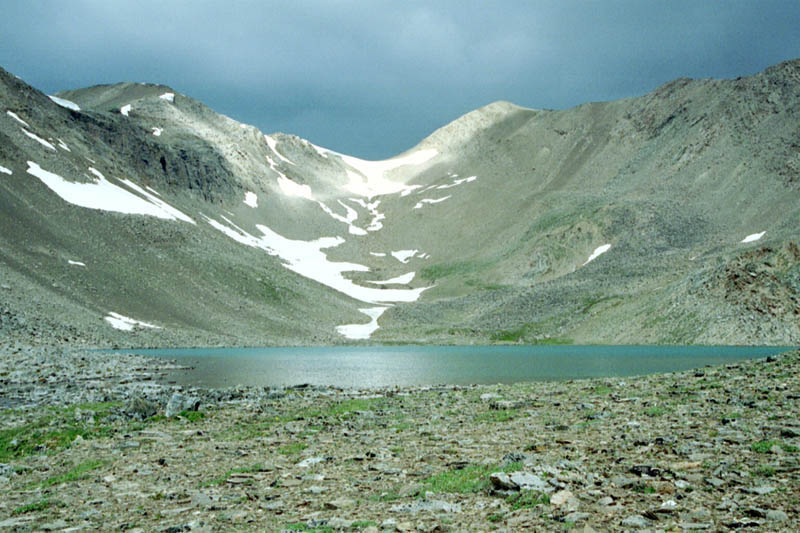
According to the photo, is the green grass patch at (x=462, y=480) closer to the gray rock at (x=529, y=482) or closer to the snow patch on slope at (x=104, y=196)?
the gray rock at (x=529, y=482)

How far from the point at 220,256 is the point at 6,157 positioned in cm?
4525

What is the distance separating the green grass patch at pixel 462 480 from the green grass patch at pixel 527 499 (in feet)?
3.54

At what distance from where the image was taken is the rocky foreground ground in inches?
396

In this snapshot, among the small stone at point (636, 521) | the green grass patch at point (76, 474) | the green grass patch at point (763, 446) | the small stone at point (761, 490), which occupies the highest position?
the green grass patch at point (763, 446)

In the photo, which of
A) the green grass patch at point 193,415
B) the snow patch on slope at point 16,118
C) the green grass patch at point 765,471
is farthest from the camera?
the snow patch on slope at point 16,118

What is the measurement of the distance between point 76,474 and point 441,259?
18632cm

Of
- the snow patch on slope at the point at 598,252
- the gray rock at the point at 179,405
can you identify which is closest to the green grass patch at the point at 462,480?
the gray rock at the point at 179,405

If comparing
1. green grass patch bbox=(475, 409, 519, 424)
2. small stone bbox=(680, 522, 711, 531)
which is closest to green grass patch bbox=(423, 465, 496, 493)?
small stone bbox=(680, 522, 711, 531)

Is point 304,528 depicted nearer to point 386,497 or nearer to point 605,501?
point 386,497

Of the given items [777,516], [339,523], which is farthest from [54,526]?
[777,516]

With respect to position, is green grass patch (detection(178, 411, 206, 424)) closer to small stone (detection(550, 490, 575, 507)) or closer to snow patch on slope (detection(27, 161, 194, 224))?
small stone (detection(550, 490, 575, 507))

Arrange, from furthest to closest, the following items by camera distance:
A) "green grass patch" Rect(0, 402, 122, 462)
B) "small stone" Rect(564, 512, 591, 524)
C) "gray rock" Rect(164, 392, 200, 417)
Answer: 1. "gray rock" Rect(164, 392, 200, 417)
2. "green grass patch" Rect(0, 402, 122, 462)
3. "small stone" Rect(564, 512, 591, 524)

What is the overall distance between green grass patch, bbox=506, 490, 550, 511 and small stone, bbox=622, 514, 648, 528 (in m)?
1.53

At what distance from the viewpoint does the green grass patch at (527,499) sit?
10.3 meters
